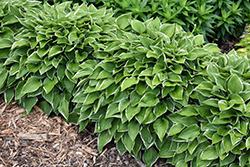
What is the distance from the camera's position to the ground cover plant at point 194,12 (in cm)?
429

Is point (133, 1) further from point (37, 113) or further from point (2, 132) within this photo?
point (2, 132)

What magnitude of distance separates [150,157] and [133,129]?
39 cm

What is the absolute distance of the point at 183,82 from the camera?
9.66 ft

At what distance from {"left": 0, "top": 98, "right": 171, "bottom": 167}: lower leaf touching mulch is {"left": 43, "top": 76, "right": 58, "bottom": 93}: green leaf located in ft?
1.40

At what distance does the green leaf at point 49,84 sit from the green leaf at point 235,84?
1.95 meters

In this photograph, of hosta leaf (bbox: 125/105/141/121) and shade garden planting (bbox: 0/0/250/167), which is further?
hosta leaf (bbox: 125/105/141/121)

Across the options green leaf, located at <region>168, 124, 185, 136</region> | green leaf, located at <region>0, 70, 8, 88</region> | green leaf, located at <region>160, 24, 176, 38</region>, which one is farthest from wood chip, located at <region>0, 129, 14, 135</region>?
green leaf, located at <region>160, 24, 176, 38</region>

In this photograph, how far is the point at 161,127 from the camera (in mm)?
2879

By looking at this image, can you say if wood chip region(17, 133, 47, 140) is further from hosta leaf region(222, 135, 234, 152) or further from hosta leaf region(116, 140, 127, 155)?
hosta leaf region(222, 135, 234, 152)

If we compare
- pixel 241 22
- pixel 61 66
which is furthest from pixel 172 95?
pixel 241 22

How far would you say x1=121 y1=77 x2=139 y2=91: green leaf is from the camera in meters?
2.92

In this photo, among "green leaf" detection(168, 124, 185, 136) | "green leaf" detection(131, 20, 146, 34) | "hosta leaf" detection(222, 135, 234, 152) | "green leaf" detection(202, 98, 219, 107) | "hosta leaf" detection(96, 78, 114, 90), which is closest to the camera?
"hosta leaf" detection(222, 135, 234, 152)

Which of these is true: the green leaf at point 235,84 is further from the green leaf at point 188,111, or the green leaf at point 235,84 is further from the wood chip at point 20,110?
the wood chip at point 20,110

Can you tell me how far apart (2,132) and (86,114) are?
1.02 m
